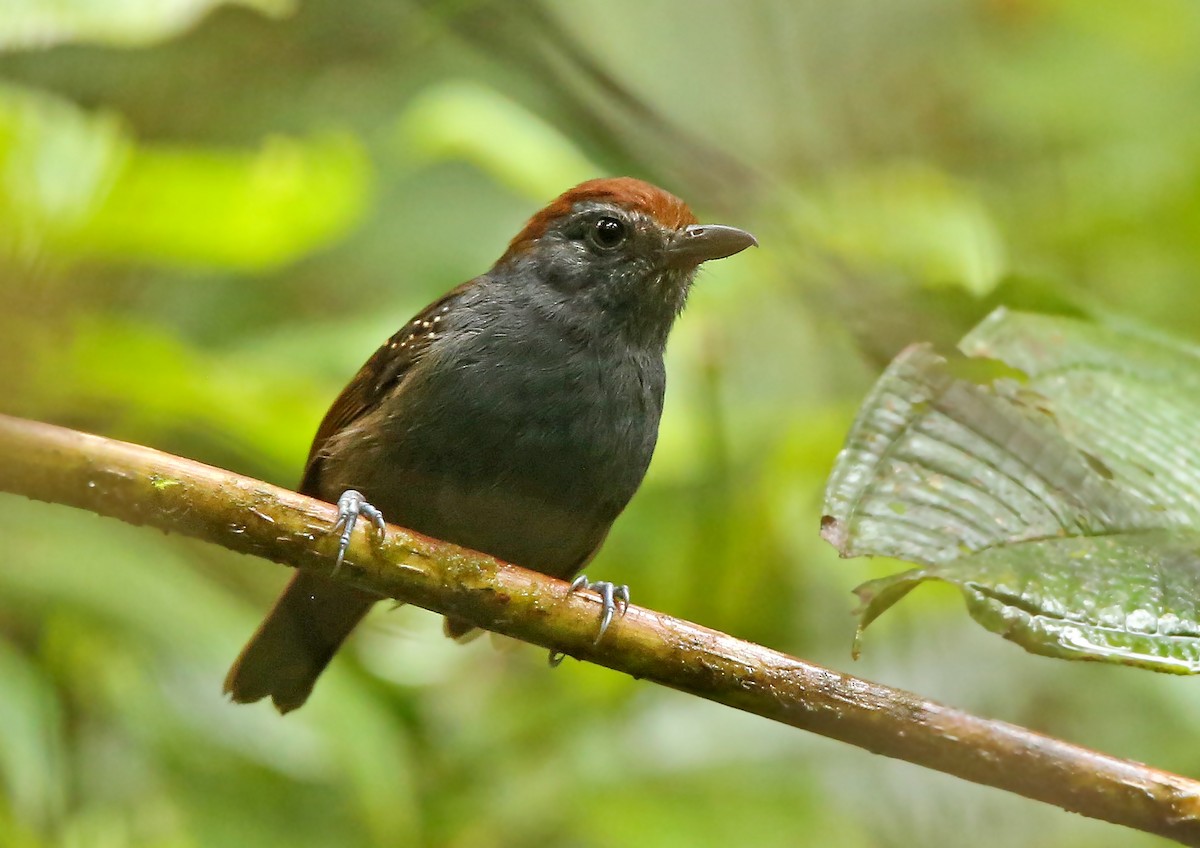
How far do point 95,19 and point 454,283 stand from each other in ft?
6.10

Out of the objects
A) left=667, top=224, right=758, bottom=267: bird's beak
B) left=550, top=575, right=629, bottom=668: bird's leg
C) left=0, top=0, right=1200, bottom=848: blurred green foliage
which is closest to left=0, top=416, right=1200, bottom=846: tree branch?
left=550, top=575, right=629, bottom=668: bird's leg

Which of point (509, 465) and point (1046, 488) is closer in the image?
point (1046, 488)

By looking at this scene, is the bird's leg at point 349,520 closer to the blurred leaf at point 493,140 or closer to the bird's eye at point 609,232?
the bird's eye at point 609,232

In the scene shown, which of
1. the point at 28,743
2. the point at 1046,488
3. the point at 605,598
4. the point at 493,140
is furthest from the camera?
the point at 493,140

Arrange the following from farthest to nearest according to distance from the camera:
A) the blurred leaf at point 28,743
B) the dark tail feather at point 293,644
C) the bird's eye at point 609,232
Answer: the bird's eye at point 609,232, the dark tail feather at point 293,644, the blurred leaf at point 28,743

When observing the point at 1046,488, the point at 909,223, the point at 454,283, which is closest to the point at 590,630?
the point at 1046,488

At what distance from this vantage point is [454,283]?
444 cm

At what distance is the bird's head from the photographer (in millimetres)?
3232

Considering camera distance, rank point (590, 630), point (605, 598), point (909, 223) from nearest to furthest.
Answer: point (590, 630), point (605, 598), point (909, 223)

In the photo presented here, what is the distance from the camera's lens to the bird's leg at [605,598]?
7.07 feet

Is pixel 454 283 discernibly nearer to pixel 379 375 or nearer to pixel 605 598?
pixel 379 375

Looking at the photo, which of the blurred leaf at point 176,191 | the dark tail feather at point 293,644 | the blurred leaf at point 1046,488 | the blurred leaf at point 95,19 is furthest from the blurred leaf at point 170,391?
the blurred leaf at point 1046,488

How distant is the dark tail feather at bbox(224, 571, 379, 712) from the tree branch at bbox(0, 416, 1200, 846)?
98cm

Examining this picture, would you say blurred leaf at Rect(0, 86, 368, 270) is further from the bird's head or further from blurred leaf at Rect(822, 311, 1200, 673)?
blurred leaf at Rect(822, 311, 1200, 673)
